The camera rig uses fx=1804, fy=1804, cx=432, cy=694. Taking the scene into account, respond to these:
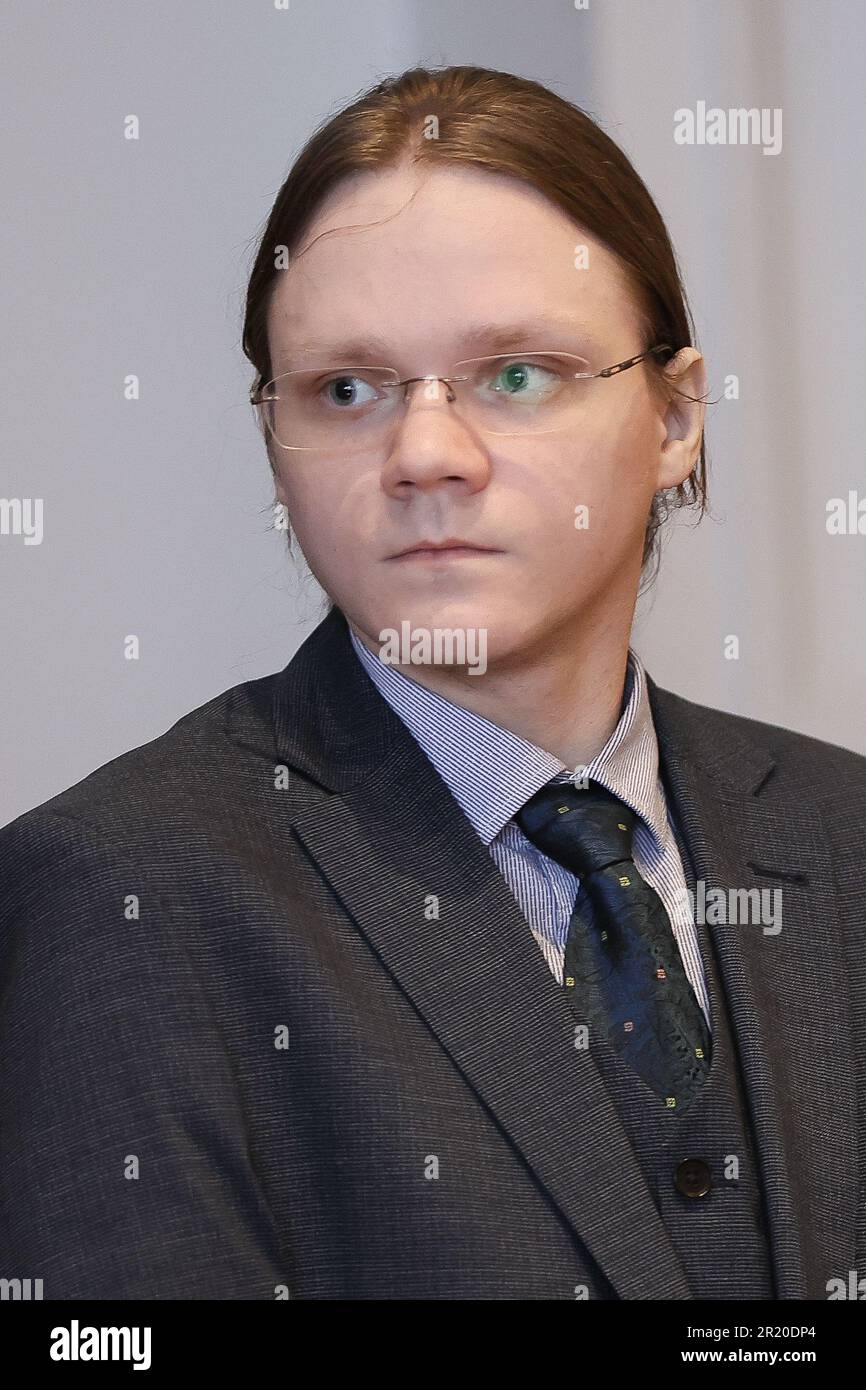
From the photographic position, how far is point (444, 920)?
4.99ft

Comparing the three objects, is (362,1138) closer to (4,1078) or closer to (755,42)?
(4,1078)

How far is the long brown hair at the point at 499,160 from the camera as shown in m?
1.65

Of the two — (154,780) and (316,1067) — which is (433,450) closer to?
(154,780)

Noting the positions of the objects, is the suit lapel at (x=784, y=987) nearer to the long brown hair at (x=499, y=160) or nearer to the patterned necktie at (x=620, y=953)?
the patterned necktie at (x=620, y=953)

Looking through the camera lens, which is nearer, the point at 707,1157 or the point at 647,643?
the point at 707,1157

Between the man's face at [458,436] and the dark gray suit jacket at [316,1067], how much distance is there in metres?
0.15

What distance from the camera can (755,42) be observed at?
8.00 feet

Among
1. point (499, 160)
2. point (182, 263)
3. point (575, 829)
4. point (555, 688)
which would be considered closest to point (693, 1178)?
point (575, 829)

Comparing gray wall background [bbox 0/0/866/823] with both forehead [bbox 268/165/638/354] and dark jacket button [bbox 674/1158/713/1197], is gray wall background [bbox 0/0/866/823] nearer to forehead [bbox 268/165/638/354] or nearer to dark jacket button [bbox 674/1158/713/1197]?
forehead [bbox 268/165/638/354]

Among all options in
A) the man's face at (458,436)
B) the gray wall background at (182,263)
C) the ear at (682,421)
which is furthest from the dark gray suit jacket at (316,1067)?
the gray wall background at (182,263)

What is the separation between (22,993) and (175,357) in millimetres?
1031

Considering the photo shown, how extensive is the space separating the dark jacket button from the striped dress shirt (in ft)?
0.51
